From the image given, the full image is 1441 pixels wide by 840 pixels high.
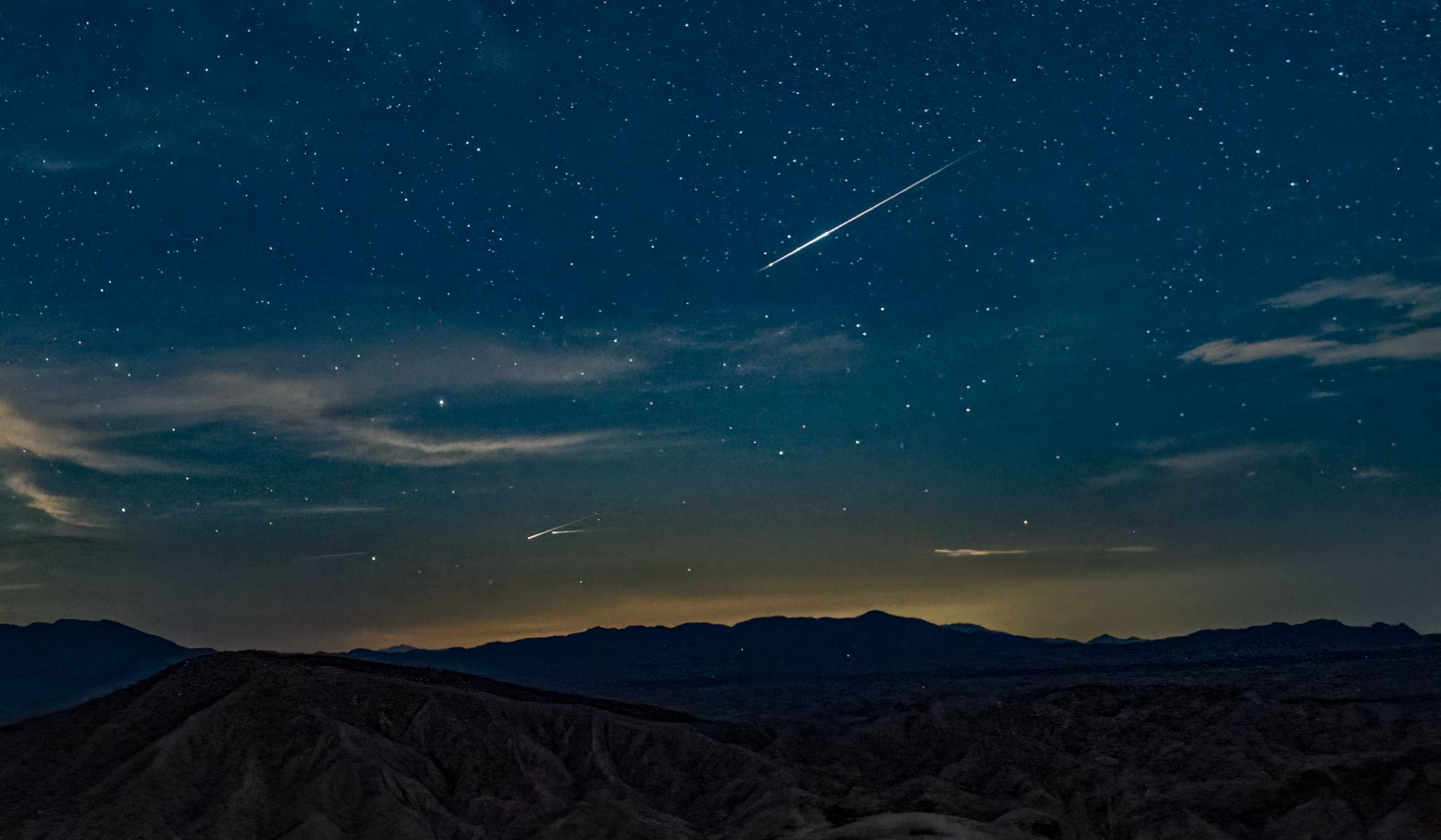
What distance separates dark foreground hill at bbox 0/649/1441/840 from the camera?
102 metres

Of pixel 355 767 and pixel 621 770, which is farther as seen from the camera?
pixel 621 770

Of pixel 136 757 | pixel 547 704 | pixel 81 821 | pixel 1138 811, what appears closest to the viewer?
pixel 81 821

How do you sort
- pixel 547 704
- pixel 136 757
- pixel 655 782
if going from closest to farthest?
1. pixel 136 757
2. pixel 655 782
3. pixel 547 704

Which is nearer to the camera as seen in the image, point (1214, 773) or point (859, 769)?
point (1214, 773)

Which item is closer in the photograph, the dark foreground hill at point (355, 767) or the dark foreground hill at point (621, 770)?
the dark foreground hill at point (355, 767)

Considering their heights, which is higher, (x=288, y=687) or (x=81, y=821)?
(x=288, y=687)

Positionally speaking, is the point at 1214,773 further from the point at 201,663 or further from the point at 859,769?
the point at 201,663

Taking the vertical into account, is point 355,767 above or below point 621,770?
above

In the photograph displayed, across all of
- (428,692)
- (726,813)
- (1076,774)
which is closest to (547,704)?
(428,692)

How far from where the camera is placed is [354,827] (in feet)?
330

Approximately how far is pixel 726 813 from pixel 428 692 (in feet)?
118

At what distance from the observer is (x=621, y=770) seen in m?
126

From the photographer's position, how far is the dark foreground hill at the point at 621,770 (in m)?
102

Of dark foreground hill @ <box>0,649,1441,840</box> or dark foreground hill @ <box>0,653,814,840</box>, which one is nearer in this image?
dark foreground hill @ <box>0,653,814,840</box>
